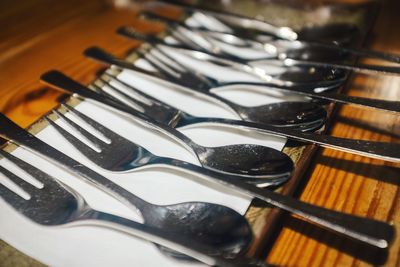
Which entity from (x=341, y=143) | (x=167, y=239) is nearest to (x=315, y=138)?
(x=341, y=143)

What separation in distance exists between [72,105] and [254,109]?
303 mm

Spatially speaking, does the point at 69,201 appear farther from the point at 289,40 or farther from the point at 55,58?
the point at 289,40

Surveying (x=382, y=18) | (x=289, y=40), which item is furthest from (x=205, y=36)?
(x=382, y=18)

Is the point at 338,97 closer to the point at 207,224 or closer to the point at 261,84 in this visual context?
the point at 261,84

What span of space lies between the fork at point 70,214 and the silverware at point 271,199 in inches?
1.1

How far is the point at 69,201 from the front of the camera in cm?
42

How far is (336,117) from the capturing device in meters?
0.64

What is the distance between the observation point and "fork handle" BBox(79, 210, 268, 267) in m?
0.33

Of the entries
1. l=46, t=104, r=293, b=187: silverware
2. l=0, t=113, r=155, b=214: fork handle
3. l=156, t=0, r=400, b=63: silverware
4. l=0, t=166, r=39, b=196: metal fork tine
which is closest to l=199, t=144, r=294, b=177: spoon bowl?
l=46, t=104, r=293, b=187: silverware

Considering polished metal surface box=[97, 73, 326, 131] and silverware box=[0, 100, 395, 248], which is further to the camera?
polished metal surface box=[97, 73, 326, 131]

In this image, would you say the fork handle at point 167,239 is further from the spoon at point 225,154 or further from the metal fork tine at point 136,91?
the metal fork tine at point 136,91

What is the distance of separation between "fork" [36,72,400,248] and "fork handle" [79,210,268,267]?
0.07 m

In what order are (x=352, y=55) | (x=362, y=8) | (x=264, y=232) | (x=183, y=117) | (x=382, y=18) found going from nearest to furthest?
(x=264, y=232) < (x=183, y=117) < (x=352, y=55) < (x=362, y=8) < (x=382, y=18)

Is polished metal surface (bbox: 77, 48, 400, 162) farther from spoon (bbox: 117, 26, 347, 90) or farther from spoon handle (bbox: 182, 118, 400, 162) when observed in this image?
spoon (bbox: 117, 26, 347, 90)
